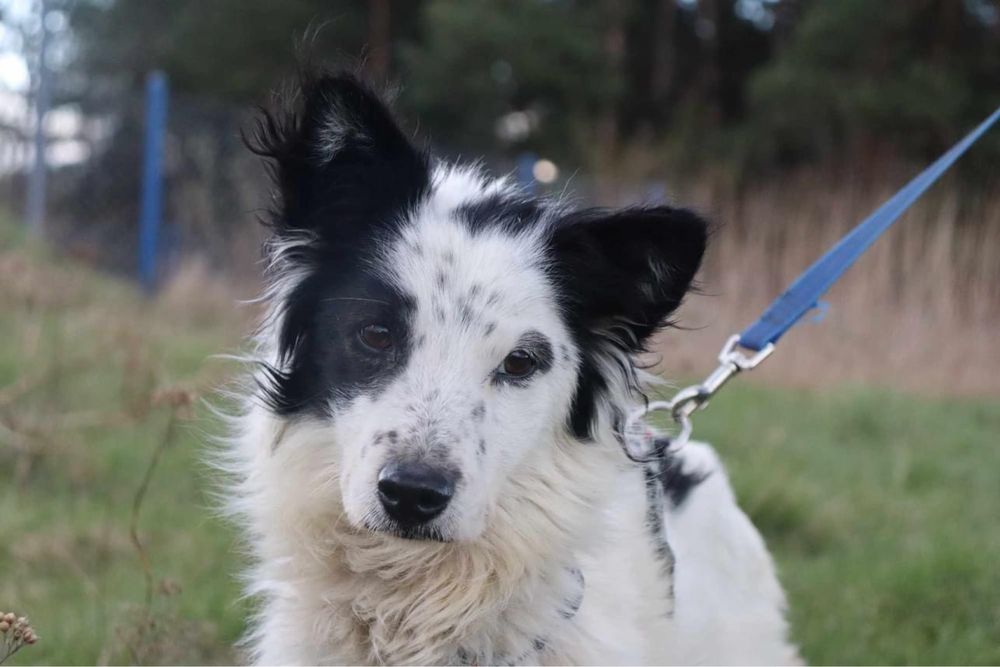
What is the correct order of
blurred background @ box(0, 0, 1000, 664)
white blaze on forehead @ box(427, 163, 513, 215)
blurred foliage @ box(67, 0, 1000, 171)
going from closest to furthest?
white blaze on forehead @ box(427, 163, 513, 215) < blurred background @ box(0, 0, 1000, 664) < blurred foliage @ box(67, 0, 1000, 171)

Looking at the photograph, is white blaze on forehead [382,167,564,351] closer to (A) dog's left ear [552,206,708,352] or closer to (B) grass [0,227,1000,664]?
(A) dog's left ear [552,206,708,352]

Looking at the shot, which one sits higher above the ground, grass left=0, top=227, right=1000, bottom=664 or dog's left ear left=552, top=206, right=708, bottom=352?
dog's left ear left=552, top=206, right=708, bottom=352

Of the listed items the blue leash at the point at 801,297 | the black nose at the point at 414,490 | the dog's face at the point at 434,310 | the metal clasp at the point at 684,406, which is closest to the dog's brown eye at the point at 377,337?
the dog's face at the point at 434,310

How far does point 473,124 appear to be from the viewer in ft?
66.8

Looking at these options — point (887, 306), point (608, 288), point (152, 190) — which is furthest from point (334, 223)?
point (152, 190)

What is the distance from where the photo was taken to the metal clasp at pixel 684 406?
312 centimetres

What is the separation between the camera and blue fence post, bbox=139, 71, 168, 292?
11930 millimetres

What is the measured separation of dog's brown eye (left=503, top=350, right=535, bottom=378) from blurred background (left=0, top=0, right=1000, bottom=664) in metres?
0.56

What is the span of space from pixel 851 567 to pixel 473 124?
16.4m

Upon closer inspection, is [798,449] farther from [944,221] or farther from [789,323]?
[944,221]

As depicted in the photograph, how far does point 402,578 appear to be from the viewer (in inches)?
106

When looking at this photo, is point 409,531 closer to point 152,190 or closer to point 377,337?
point 377,337

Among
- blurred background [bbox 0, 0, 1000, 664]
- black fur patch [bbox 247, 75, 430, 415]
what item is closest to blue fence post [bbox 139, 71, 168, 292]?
blurred background [bbox 0, 0, 1000, 664]

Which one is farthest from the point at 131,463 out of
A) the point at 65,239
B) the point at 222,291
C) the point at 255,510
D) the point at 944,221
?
the point at 944,221
